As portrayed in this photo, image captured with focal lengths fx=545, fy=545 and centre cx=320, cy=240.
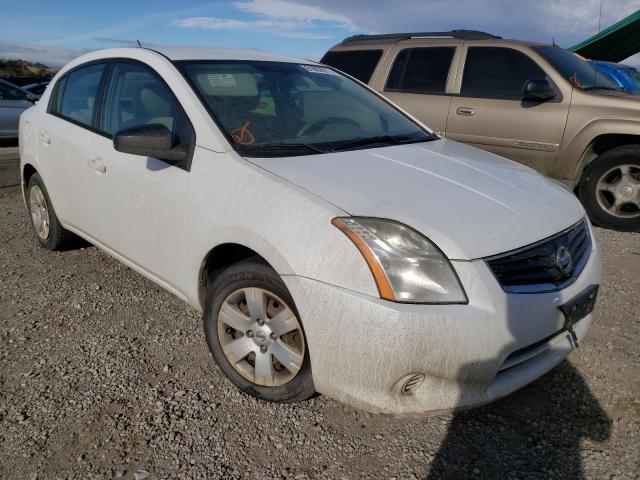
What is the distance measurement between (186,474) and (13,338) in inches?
65.4

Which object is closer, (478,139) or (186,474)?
(186,474)

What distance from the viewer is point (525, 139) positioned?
561 cm

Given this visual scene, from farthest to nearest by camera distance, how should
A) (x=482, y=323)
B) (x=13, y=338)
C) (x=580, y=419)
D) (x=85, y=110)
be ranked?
(x=85, y=110) → (x=13, y=338) → (x=580, y=419) → (x=482, y=323)

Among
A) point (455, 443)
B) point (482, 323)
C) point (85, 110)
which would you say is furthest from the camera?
point (85, 110)

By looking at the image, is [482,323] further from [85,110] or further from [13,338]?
[85,110]

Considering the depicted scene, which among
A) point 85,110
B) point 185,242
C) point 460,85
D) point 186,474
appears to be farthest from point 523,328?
point 460,85

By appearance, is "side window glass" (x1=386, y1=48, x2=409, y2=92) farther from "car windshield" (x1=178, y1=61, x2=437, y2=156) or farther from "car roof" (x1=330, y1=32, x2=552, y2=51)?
"car windshield" (x1=178, y1=61, x2=437, y2=156)

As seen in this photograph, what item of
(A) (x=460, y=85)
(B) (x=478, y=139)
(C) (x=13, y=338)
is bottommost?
(C) (x=13, y=338)

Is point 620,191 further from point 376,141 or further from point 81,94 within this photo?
point 81,94

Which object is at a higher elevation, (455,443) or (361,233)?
(361,233)

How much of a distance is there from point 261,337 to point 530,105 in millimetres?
4300

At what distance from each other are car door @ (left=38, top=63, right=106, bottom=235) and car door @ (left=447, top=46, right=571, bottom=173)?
380cm

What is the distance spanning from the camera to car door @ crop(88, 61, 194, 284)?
112 inches

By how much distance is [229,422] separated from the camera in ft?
8.17
